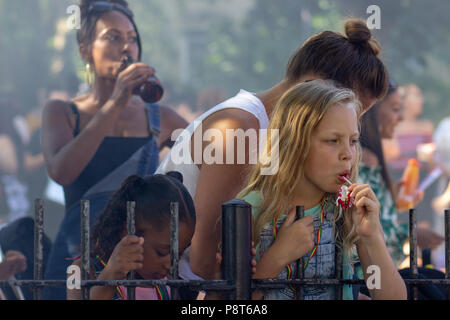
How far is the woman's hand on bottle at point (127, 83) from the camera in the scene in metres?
3.37

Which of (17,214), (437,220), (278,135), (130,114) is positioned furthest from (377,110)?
(437,220)

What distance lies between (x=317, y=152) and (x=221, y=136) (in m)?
0.44

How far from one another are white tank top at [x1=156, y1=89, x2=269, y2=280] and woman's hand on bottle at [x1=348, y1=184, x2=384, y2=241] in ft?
2.02

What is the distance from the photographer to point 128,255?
2031mm

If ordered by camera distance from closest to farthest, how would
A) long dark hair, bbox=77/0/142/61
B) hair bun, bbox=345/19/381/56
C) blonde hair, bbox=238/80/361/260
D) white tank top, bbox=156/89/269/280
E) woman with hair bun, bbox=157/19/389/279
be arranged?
blonde hair, bbox=238/80/361/260 → woman with hair bun, bbox=157/19/389/279 → white tank top, bbox=156/89/269/280 → hair bun, bbox=345/19/381/56 → long dark hair, bbox=77/0/142/61

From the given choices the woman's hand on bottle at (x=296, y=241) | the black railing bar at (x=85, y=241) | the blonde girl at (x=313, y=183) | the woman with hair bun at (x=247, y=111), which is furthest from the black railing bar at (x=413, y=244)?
the black railing bar at (x=85, y=241)

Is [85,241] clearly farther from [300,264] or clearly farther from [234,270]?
[300,264]

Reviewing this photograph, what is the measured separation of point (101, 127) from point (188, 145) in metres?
0.94

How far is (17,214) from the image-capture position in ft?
22.2

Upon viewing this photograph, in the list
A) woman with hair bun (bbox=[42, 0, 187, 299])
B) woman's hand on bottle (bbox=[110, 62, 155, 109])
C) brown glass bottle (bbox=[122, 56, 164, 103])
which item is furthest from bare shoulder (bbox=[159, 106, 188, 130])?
woman's hand on bottle (bbox=[110, 62, 155, 109])

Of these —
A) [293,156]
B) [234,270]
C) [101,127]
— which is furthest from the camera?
[101,127]

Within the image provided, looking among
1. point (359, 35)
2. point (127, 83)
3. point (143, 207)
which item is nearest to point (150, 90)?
point (127, 83)

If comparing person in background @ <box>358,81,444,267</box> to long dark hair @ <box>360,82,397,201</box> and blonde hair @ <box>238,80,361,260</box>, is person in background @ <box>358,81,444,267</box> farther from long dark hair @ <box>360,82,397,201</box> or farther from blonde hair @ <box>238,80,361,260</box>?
blonde hair @ <box>238,80,361,260</box>

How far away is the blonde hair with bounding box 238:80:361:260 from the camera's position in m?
2.05
